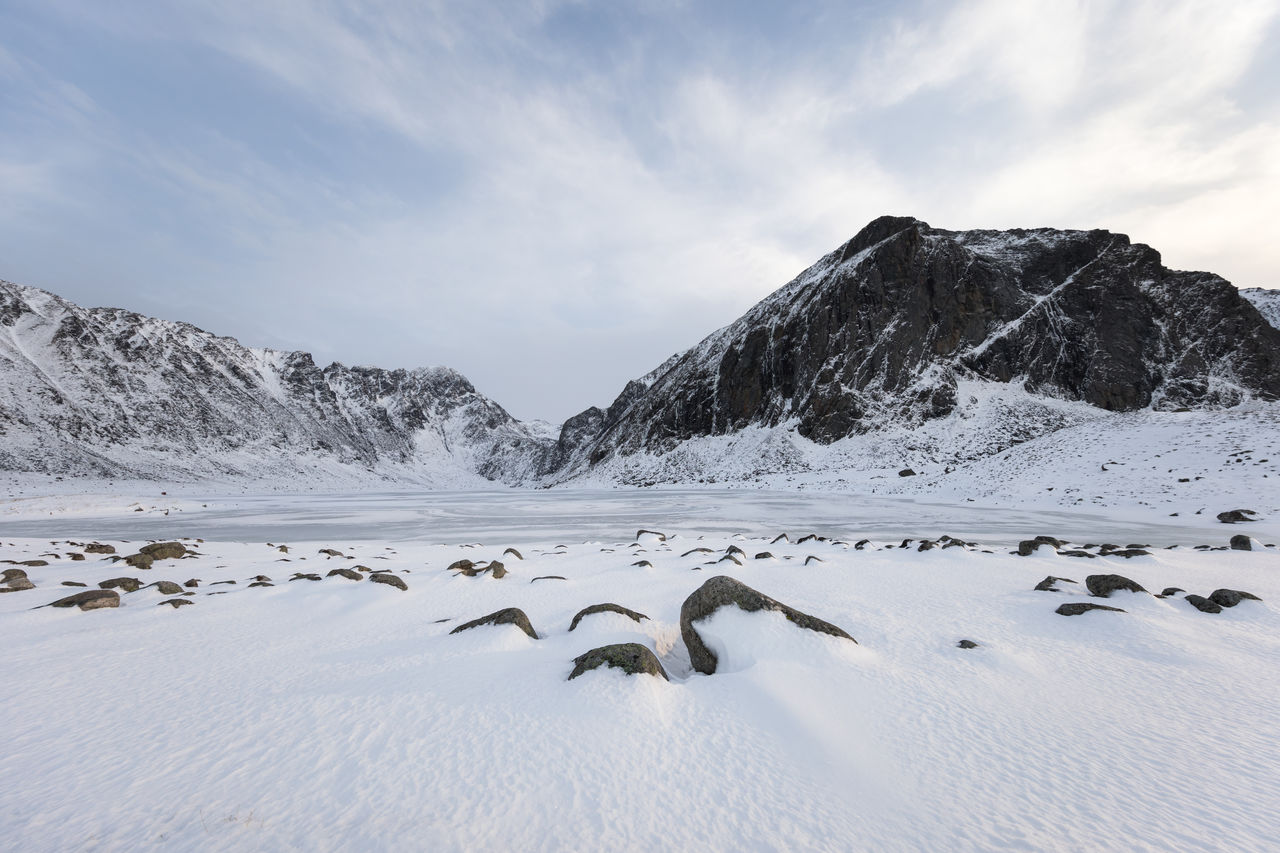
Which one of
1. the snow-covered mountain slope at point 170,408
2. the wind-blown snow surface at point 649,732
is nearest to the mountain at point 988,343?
the wind-blown snow surface at point 649,732

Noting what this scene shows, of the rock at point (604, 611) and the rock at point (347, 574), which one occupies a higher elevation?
the rock at point (604, 611)

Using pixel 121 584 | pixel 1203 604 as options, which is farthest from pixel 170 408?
pixel 1203 604

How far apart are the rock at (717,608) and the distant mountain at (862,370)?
1822 inches

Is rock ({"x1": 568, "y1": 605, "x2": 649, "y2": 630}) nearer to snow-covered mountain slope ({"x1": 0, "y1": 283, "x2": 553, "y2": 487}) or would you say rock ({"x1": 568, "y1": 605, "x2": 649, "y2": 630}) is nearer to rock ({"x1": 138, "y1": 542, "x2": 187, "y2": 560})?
rock ({"x1": 138, "y1": 542, "x2": 187, "y2": 560})

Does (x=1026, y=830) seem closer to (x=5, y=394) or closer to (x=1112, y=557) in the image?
(x=1112, y=557)

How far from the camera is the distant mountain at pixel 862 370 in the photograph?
173ft

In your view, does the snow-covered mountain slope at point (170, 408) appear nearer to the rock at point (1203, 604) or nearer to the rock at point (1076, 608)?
the rock at point (1076, 608)

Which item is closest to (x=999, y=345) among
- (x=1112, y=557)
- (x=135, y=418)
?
(x=1112, y=557)

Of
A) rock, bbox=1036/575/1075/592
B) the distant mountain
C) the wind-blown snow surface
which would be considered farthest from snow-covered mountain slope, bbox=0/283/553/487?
rock, bbox=1036/575/1075/592

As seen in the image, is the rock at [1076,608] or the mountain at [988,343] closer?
the rock at [1076,608]

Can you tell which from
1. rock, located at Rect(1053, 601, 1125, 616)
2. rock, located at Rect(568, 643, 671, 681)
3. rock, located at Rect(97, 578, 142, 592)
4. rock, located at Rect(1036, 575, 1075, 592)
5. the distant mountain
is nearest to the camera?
rock, located at Rect(568, 643, 671, 681)

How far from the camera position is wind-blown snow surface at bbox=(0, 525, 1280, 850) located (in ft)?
8.45

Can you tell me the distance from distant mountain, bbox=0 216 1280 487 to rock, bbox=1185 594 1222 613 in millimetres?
42063

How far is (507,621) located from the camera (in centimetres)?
556
